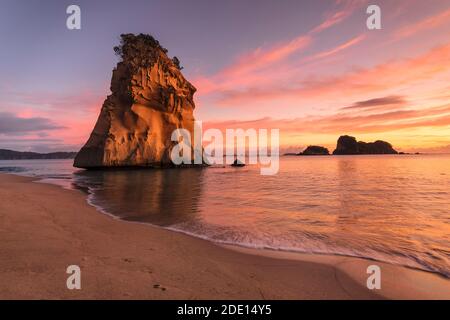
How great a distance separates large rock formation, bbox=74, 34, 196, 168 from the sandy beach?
3763 centimetres

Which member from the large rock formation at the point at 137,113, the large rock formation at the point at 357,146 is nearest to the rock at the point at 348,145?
the large rock formation at the point at 357,146

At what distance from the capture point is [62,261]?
412 centimetres

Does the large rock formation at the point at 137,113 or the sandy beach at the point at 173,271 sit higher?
the large rock formation at the point at 137,113

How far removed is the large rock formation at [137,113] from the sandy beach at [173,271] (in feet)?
123

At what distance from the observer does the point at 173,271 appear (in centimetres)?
400

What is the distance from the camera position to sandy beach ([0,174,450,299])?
10.8ft

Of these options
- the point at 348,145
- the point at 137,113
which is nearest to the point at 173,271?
the point at 137,113

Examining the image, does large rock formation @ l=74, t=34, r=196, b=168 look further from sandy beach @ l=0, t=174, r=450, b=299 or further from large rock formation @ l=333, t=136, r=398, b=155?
large rock formation @ l=333, t=136, r=398, b=155

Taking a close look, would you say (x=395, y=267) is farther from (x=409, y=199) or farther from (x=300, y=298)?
(x=409, y=199)

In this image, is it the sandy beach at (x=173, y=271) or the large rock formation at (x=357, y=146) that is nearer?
the sandy beach at (x=173, y=271)

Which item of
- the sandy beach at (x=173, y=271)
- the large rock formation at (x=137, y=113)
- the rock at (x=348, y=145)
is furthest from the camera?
the rock at (x=348, y=145)

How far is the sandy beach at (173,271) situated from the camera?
3277 millimetres

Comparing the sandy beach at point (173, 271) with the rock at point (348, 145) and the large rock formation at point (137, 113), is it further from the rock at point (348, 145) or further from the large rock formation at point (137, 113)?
the rock at point (348, 145)

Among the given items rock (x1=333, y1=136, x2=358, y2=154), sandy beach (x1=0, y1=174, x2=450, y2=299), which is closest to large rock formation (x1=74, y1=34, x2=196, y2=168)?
sandy beach (x1=0, y1=174, x2=450, y2=299)
